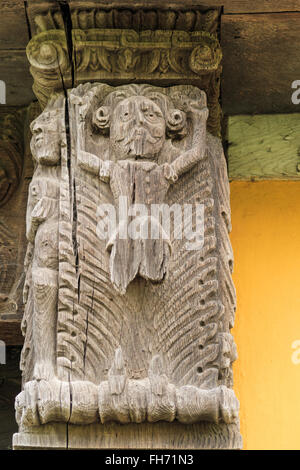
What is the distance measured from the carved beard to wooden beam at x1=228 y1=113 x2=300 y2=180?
0.78 metres

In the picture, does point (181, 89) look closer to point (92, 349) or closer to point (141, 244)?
point (141, 244)

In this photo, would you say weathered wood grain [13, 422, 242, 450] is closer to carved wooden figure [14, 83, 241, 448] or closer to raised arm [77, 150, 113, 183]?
carved wooden figure [14, 83, 241, 448]

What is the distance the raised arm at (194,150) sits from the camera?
329cm

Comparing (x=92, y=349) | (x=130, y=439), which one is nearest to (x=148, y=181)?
(x=92, y=349)

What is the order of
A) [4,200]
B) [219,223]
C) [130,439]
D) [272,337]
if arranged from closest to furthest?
[130,439]
[219,223]
[272,337]
[4,200]

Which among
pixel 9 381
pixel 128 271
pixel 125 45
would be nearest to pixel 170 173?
pixel 128 271

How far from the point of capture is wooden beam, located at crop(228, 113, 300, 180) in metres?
4.00

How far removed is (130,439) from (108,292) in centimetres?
46

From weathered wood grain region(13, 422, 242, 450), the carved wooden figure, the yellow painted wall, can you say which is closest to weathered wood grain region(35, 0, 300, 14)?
the carved wooden figure

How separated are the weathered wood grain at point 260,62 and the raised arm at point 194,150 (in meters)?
0.35

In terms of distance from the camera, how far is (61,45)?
Answer: 345cm

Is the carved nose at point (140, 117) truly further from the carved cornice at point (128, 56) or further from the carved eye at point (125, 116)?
the carved cornice at point (128, 56)

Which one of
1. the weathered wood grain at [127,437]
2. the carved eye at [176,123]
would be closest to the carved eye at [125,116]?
the carved eye at [176,123]

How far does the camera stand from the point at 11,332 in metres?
3.80
